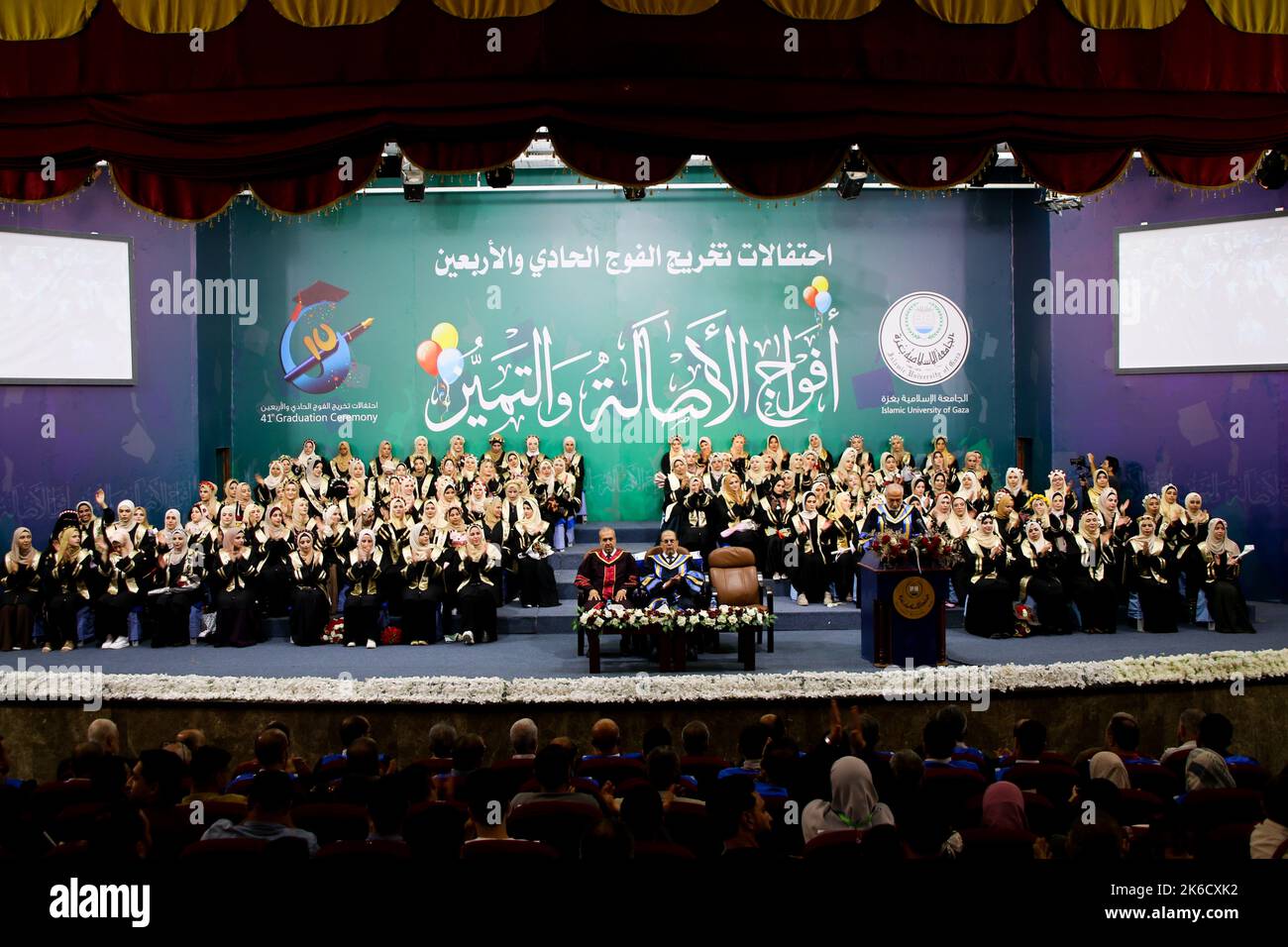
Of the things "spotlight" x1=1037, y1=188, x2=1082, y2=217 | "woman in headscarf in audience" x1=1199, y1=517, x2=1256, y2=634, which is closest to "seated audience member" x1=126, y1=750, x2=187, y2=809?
"woman in headscarf in audience" x1=1199, y1=517, x2=1256, y2=634

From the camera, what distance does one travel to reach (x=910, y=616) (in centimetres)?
901

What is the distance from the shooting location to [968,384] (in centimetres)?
1556

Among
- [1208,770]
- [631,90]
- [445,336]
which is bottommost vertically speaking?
[1208,770]

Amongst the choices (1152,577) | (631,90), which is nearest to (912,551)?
(1152,577)

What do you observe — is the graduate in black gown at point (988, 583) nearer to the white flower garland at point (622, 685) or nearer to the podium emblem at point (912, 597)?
the podium emblem at point (912, 597)

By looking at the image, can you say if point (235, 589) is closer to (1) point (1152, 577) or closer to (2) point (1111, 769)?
(2) point (1111, 769)

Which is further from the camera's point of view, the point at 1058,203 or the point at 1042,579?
the point at 1058,203

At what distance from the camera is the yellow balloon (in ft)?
51.2

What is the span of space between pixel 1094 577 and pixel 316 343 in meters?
10.3

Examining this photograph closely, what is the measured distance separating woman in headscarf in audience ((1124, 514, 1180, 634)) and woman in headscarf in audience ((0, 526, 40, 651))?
10510mm

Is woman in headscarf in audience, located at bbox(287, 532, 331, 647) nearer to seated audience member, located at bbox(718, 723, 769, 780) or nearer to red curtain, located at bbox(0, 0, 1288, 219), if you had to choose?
red curtain, located at bbox(0, 0, 1288, 219)

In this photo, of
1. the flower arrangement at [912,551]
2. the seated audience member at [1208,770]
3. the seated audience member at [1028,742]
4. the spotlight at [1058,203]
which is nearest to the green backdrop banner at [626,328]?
the spotlight at [1058,203]
